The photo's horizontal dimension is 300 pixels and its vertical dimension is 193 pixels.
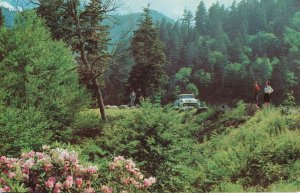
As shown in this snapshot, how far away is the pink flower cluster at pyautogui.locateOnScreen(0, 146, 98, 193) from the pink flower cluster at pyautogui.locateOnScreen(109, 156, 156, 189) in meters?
0.47

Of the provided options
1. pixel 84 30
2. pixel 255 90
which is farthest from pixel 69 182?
pixel 84 30

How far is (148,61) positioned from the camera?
11.5 metres

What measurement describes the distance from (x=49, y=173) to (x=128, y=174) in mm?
1327

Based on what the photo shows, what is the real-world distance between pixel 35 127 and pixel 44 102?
2303 mm

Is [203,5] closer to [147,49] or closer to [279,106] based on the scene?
[147,49]

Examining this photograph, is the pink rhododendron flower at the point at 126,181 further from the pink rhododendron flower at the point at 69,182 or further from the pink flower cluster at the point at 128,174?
the pink rhododendron flower at the point at 69,182

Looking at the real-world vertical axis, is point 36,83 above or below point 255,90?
above

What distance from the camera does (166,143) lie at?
10594mm

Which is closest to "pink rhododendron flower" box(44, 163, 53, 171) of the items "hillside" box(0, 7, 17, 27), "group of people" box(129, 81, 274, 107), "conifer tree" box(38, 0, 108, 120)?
"group of people" box(129, 81, 274, 107)

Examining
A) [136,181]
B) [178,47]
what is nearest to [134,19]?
[178,47]

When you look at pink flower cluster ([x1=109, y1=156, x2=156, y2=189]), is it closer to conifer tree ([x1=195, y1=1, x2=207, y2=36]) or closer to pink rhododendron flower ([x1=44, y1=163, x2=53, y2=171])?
pink rhododendron flower ([x1=44, y1=163, x2=53, y2=171])

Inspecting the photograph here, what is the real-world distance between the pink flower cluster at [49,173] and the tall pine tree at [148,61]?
4971mm

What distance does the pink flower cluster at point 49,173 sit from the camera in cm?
628

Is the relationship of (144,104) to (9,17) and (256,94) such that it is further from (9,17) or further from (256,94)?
(9,17)
